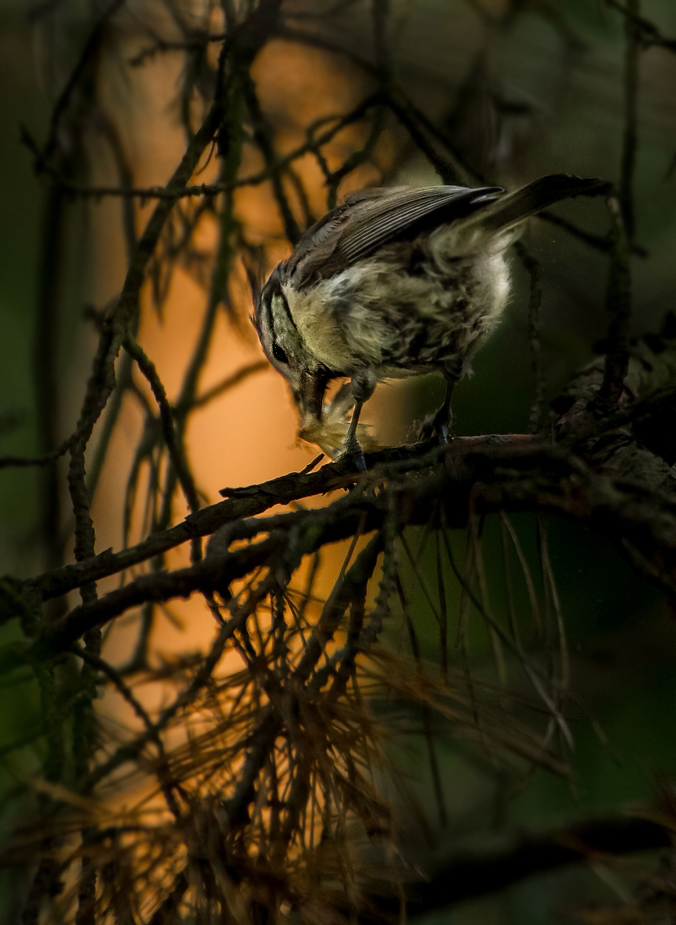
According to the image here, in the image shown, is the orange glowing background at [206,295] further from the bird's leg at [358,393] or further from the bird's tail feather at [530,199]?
the bird's tail feather at [530,199]

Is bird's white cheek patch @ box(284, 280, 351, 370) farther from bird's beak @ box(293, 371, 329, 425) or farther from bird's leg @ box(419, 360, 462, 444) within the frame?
bird's leg @ box(419, 360, 462, 444)

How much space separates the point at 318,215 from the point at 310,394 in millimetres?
410

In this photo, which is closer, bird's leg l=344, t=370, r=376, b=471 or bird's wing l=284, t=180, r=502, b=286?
bird's wing l=284, t=180, r=502, b=286

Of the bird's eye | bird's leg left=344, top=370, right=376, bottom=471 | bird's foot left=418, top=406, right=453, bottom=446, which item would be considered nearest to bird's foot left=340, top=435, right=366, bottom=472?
bird's leg left=344, top=370, right=376, bottom=471

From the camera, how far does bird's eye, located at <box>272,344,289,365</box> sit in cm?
154

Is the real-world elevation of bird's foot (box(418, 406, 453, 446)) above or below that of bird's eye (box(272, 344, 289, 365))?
below

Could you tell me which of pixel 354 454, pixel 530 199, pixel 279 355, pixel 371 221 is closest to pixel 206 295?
pixel 279 355

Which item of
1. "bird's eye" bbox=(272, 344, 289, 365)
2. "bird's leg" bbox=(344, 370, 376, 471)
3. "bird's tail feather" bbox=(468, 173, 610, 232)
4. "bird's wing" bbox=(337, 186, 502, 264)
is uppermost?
"bird's wing" bbox=(337, 186, 502, 264)

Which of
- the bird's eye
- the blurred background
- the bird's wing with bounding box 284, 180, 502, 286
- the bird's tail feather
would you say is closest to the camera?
the bird's tail feather

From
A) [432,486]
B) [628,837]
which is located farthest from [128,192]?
[628,837]

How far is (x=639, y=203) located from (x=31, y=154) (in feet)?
4.26

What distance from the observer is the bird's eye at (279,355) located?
1537 millimetres

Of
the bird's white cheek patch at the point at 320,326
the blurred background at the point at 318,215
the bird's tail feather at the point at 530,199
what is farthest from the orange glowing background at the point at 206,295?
the bird's tail feather at the point at 530,199

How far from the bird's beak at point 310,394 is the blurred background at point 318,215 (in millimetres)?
25
